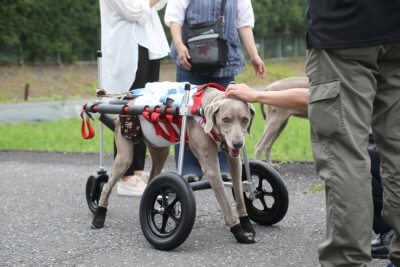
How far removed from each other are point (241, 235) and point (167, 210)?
0.50 metres

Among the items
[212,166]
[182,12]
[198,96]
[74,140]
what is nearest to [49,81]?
[74,140]

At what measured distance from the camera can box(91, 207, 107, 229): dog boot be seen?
5.35 metres

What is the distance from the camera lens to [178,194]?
15.0 ft

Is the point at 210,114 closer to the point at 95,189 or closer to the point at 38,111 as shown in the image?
the point at 95,189

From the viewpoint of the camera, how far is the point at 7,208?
6.19 m

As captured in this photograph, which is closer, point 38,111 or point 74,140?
point 74,140

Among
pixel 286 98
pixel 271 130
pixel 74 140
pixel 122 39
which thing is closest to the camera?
pixel 286 98

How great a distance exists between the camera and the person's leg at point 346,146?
10.7 feet

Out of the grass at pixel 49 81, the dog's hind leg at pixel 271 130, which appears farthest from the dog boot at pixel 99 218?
the grass at pixel 49 81

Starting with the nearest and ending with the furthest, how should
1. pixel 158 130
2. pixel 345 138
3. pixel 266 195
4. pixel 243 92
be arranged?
1. pixel 345 138
2. pixel 243 92
3. pixel 158 130
4. pixel 266 195

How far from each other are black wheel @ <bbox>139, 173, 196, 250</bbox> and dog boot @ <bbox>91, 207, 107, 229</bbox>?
0.58 m

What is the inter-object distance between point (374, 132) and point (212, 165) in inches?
55.4

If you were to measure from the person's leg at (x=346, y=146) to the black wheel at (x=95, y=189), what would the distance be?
8.98 feet

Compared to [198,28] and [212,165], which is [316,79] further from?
[198,28]
